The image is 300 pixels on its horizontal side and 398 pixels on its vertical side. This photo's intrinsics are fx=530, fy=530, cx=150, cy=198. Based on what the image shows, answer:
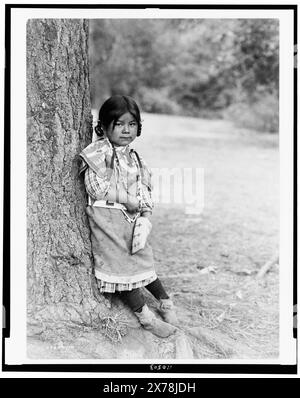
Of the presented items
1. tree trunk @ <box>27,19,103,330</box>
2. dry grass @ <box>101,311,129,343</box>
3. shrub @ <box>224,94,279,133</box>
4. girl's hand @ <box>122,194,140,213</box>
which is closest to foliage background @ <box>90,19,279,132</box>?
shrub @ <box>224,94,279,133</box>

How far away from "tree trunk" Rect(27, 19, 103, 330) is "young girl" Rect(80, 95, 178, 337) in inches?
2.6

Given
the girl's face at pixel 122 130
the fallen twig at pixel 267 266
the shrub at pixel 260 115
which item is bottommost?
the fallen twig at pixel 267 266

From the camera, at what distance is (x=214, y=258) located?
3143mm

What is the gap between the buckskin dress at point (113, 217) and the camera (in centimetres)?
219

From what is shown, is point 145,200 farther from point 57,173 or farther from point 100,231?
point 57,173

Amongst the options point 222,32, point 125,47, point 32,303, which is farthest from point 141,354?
point 125,47

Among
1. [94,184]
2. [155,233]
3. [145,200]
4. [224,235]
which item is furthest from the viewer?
[224,235]

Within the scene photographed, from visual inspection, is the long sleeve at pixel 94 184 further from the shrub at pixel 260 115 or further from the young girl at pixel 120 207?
the shrub at pixel 260 115

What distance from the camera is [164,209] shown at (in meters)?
3.53

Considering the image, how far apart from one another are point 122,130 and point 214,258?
124cm

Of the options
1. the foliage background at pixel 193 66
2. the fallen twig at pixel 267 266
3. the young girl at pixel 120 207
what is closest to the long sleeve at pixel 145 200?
the young girl at pixel 120 207

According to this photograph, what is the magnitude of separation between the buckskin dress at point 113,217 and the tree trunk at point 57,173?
0.18ft

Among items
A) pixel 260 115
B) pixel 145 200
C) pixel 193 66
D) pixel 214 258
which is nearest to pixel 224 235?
pixel 214 258

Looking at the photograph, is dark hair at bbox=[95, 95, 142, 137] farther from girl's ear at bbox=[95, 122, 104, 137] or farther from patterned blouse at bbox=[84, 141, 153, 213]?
patterned blouse at bbox=[84, 141, 153, 213]
